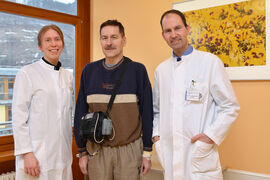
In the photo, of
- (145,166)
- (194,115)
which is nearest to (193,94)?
(194,115)

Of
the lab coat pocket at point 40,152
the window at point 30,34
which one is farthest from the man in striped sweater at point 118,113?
the window at point 30,34

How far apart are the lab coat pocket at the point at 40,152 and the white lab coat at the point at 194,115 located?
0.78m

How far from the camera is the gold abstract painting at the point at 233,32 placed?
7.04ft

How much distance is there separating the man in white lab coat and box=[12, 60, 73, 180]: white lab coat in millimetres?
698

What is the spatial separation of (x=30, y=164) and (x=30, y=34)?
1.67 metres

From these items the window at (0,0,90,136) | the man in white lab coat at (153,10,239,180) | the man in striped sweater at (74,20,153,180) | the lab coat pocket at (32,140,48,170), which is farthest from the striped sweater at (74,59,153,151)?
the window at (0,0,90,136)

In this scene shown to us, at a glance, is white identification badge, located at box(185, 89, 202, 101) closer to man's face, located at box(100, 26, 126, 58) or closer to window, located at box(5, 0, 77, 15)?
man's face, located at box(100, 26, 126, 58)

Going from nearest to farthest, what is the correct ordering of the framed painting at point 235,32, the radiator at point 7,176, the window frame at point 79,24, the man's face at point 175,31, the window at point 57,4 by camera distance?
the man's face at point 175,31, the framed painting at point 235,32, the radiator at point 7,176, the window at point 57,4, the window frame at point 79,24

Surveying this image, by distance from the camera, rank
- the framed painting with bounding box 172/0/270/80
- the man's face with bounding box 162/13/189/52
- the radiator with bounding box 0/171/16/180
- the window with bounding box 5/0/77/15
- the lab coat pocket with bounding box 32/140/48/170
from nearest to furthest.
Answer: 1. the man's face with bounding box 162/13/189/52
2. the lab coat pocket with bounding box 32/140/48/170
3. the framed painting with bounding box 172/0/270/80
4. the radiator with bounding box 0/171/16/180
5. the window with bounding box 5/0/77/15

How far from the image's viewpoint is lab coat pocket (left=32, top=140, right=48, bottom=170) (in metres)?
1.73

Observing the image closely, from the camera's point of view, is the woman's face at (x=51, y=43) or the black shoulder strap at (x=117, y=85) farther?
the woman's face at (x=51, y=43)

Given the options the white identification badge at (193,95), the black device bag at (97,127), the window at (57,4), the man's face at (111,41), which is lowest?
the black device bag at (97,127)

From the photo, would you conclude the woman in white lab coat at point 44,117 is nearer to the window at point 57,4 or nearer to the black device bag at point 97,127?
the black device bag at point 97,127

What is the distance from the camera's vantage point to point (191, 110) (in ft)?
5.21
